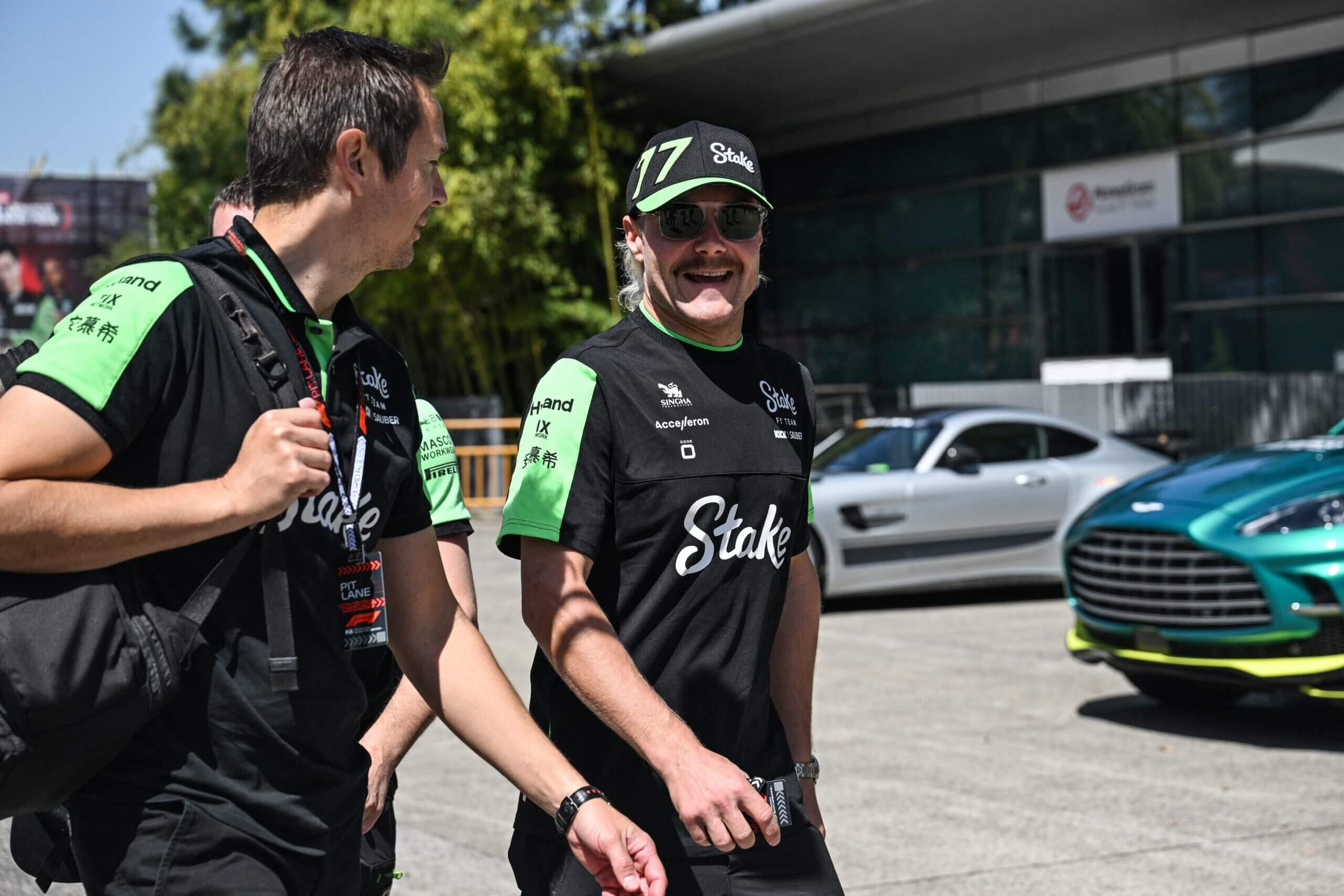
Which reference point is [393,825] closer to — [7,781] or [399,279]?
[7,781]

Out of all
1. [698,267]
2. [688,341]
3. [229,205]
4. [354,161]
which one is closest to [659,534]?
[688,341]

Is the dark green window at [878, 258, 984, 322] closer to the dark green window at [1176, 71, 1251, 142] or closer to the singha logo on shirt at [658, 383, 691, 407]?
the dark green window at [1176, 71, 1251, 142]

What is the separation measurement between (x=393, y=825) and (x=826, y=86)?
860 inches

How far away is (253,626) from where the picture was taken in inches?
78.5

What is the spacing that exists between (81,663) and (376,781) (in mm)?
1179

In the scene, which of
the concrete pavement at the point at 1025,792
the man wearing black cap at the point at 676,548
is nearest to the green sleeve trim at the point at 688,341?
the man wearing black cap at the point at 676,548

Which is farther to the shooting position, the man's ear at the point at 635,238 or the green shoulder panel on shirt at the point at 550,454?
the man's ear at the point at 635,238

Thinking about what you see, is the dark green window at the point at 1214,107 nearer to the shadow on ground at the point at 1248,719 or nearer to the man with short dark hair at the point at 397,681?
the shadow on ground at the point at 1248,719

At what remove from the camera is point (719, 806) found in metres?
2.36

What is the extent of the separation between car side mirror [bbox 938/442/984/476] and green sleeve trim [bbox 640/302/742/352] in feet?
30.7

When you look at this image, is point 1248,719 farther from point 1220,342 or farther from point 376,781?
point 1220,342

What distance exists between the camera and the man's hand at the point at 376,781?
9.09 feet

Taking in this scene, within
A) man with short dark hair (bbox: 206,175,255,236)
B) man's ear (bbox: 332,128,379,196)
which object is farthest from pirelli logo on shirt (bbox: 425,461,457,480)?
man's ear (bbox: 332,128,379,196)

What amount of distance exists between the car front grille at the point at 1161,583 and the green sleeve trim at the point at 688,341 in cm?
477
